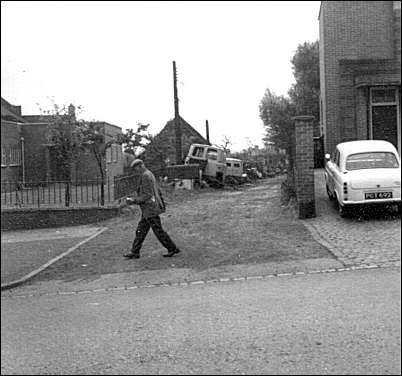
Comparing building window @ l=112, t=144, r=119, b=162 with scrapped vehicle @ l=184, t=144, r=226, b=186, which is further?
scrapped vehicle @ l=184, t=144, r=226, b=186

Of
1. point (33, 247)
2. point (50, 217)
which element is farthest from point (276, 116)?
point (33, 247)

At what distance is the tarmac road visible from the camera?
6.57ft

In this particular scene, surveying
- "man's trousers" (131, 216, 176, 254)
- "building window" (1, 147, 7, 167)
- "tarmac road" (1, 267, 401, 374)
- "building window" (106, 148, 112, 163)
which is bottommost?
"tarmac road" (1, 267, 401, 374)

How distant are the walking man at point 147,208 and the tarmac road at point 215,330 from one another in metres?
0.59

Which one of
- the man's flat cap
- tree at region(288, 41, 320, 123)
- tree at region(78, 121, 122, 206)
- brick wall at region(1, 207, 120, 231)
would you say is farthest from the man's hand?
tree at region(288, 41, 320, 123)

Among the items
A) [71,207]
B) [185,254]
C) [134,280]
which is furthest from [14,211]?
[185,254]

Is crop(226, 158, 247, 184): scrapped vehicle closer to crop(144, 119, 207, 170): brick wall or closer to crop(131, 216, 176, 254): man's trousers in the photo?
crop(144, 119, 207, 170): brick wall

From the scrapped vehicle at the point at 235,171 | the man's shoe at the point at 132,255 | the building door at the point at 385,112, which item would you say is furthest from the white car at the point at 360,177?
the man's shoe at the point at 132,255

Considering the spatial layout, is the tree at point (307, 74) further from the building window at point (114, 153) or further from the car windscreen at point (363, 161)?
the car windscreen at point (363, 161)

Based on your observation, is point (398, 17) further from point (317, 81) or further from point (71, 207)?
point (71, 207)

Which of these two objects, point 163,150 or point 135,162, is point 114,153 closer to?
point 135,162

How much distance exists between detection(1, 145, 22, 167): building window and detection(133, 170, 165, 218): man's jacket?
2259mm

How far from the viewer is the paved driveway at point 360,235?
4066 millimetres

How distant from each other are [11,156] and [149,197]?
2608mm
